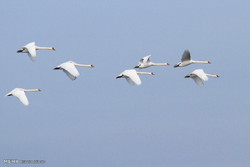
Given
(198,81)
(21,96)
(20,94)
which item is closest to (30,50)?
(20,94)

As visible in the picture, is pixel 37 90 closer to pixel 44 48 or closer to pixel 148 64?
pixel 44 48

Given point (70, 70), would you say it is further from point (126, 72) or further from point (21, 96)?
point (126, 72)

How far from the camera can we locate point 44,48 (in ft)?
228

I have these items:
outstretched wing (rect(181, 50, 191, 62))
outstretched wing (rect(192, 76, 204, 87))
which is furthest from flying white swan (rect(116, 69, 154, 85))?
outstretched wing (rect(181, 50, 191, 62))

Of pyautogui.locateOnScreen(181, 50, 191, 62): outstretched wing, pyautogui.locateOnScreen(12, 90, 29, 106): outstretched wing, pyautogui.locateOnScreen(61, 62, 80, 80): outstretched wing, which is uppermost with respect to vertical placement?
pyautogui.locateOnScreen(181, 50, 191, 62): outstretched wing

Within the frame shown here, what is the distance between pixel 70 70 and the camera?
60688 mm

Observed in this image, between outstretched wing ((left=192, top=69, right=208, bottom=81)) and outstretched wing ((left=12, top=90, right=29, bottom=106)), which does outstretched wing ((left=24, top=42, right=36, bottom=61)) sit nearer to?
outstretched wing ((left=12, top=90, right=29, bottom=106))

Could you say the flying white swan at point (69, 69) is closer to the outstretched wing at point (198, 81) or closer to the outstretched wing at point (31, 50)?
the outstretched wing at point (31, 50)

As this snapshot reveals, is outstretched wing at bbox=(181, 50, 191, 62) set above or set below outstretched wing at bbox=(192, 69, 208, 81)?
above

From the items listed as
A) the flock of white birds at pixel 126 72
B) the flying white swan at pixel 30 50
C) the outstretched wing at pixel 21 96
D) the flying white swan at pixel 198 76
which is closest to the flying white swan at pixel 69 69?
the flock of white birds at pixel 126 72

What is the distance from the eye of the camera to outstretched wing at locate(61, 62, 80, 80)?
6018 cm

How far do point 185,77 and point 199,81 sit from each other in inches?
38.1

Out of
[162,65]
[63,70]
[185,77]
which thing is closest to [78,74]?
[63,70]

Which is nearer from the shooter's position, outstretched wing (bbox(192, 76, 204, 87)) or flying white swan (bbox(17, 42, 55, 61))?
flying white swan (bbox(17, 42, 55, 61))
